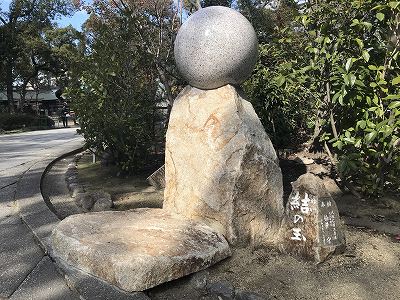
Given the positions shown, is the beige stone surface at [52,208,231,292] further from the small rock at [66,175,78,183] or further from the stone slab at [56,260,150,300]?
the small rock at [66,175,78,183]

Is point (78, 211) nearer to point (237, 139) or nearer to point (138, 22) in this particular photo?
point (237, 139)

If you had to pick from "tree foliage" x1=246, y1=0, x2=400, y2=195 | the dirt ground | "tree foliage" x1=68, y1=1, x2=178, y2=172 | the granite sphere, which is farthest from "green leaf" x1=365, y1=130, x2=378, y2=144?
"tree foliage" x1=68, y1=1, x2=178, y2=172

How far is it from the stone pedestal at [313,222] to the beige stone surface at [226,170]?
322 millimetres

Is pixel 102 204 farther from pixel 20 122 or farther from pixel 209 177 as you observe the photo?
pixel 20 122

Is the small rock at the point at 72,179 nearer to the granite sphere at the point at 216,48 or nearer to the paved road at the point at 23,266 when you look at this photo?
the paved road at the point at 23,266

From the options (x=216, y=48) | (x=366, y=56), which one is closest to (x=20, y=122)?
(x=216, y=48)

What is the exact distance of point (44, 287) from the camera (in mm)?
2799

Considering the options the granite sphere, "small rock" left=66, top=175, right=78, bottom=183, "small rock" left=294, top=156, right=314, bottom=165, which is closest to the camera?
the granite sphere

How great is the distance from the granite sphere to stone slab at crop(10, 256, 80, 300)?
1971 millimetres

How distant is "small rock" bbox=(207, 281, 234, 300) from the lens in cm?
253

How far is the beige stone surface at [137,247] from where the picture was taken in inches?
99.4

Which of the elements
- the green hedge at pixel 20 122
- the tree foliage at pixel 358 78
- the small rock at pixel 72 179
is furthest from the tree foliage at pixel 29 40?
the tree foliage at pixel 358 78

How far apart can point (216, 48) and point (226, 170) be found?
1.04m

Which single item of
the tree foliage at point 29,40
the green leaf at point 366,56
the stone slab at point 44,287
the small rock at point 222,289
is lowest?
the stone slab at point 44,287
